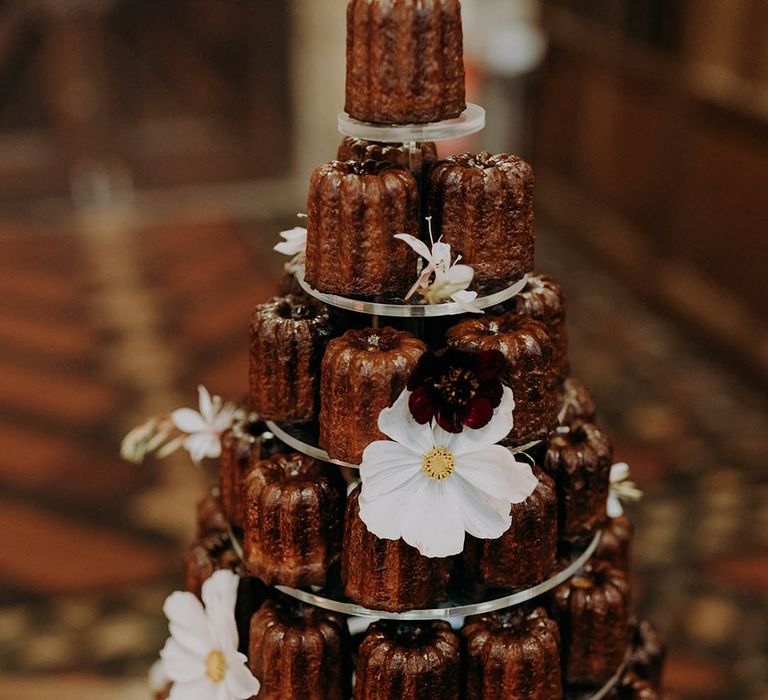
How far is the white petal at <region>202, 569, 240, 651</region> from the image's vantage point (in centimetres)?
113

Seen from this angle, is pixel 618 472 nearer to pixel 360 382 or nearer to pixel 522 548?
pixel 522 548

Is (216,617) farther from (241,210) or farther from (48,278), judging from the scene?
(241,210)

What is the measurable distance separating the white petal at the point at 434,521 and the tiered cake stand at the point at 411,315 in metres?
0.12

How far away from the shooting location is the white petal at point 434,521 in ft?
3.23

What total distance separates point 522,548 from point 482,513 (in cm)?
11

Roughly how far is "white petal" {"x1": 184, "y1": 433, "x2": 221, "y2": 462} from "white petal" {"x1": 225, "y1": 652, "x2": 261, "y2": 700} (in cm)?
29

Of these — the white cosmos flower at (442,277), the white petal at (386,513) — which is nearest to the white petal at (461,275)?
the white cosmos flower at (442,277)

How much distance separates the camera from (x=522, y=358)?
105 centimetres

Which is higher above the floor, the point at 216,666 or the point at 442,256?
the point at 442,256

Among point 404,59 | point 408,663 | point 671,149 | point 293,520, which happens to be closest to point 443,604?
point 408,663

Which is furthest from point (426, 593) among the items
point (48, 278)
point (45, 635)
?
point (48, 278)

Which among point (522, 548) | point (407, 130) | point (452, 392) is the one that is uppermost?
point (407, 130)

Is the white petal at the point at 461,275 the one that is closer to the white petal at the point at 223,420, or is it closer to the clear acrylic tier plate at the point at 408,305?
the clear acrylic tier plate at the point at 408,305

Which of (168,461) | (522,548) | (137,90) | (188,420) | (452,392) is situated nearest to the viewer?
(452,392)
